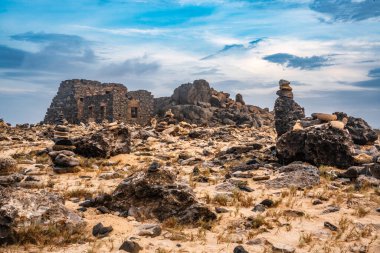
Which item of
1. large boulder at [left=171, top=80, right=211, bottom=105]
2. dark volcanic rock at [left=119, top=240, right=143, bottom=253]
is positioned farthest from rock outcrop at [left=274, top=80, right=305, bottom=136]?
large boulder at [left=171, top=80, right=211, bottom=105]

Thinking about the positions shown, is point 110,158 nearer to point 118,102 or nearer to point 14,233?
point 14,233

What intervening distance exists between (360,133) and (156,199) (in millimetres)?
16794

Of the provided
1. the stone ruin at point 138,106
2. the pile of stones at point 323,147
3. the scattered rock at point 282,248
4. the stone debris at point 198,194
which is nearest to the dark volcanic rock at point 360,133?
the stone debris at point 198,194

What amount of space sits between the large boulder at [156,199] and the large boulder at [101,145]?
28.2ft

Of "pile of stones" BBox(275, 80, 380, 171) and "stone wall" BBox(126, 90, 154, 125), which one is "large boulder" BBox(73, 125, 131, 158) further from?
"stone wall" BBox(126, 90, 154, 125)

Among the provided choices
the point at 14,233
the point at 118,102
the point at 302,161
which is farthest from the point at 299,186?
the point at 118,102

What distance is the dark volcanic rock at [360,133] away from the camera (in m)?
21.5

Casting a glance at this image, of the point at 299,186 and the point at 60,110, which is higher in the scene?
the point at 60,110

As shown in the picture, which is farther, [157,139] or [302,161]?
[157,139]

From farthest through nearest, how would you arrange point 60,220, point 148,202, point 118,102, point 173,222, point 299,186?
point 118,102
point 299,186
point 148,202
point 173,222
point 60,220

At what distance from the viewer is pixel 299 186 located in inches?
442

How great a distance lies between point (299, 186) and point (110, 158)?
943cm

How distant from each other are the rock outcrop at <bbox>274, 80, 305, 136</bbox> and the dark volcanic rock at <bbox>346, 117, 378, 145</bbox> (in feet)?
9.75

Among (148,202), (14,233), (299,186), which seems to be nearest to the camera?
(14,233)
